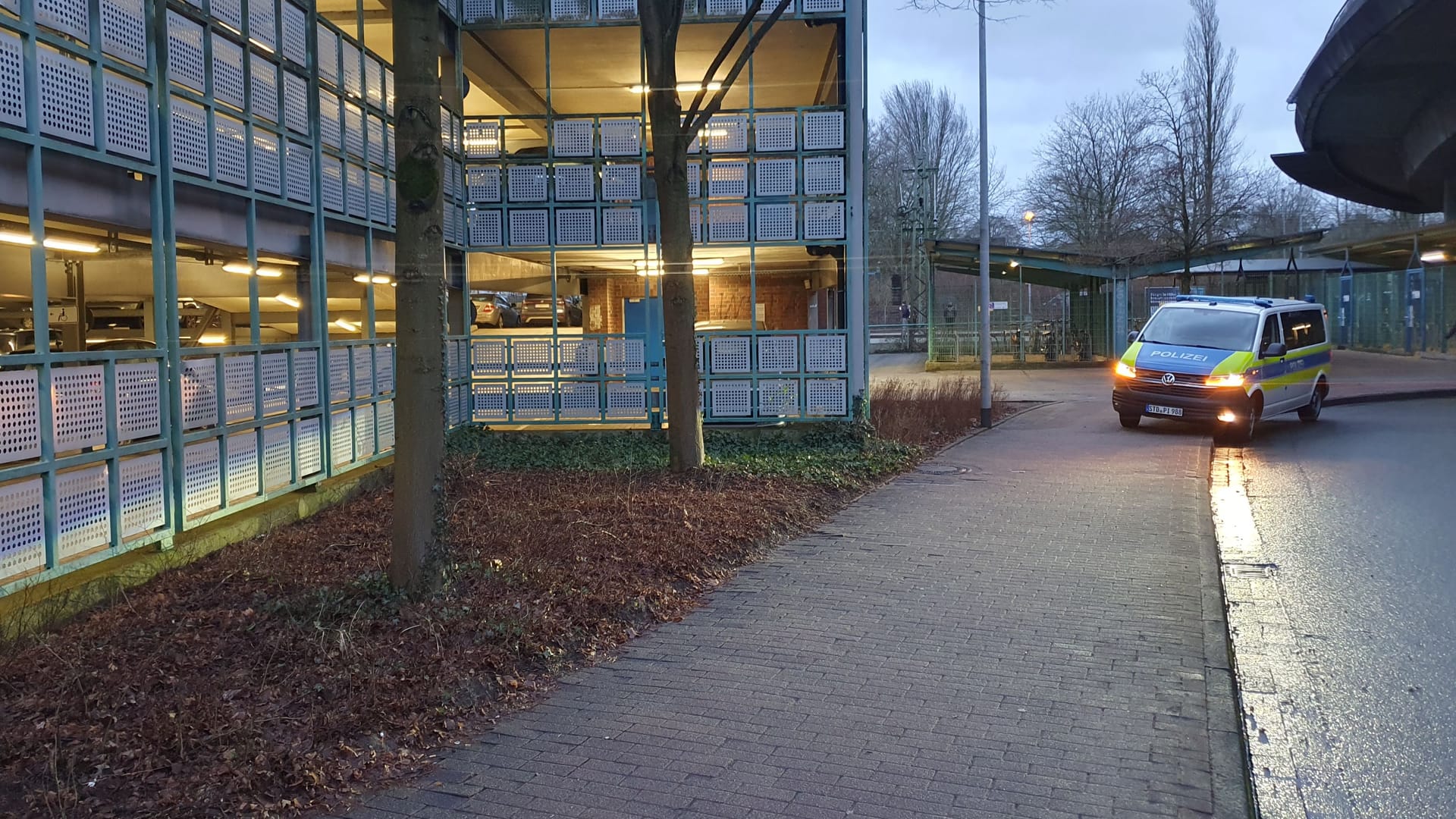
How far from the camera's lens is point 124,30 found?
7.63 metres

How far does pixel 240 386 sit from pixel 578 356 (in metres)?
6.87

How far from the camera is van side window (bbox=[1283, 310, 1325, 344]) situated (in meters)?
18.1

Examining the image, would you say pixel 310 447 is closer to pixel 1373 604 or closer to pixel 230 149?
pixel 230 149

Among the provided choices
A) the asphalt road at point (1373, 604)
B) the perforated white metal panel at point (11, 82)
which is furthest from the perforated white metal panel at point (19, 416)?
the asphalt road at point (1373, 604)

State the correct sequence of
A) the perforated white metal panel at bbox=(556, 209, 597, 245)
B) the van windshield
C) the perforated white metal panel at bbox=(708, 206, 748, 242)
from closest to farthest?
the perforated white metal panel at bbox=(708, 206, 748, 242)
the perforated white metal panel at bbox=(556, 209, 597, 245)
the van windshield

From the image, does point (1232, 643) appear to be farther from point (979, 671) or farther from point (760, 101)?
point (760, 101)

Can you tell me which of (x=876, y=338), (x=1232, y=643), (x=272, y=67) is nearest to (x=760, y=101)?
(x=272, y=67)

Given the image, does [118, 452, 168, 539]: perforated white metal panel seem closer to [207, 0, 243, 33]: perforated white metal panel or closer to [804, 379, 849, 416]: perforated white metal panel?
[207, 0, 243, 33]: perforated white metal panel

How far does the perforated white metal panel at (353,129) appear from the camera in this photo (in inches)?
455

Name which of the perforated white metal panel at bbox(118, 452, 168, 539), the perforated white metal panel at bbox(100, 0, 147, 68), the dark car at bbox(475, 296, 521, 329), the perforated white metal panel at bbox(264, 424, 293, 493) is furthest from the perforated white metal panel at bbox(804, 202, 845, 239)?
the dark car at bbox(475, 296, 521, 329)

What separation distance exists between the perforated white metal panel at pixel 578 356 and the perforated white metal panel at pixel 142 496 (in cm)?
799

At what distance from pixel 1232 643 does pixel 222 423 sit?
289 inches

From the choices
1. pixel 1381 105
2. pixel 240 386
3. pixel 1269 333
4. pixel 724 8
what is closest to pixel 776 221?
pixel 724 8

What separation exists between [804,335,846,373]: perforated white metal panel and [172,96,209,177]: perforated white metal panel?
850cm
